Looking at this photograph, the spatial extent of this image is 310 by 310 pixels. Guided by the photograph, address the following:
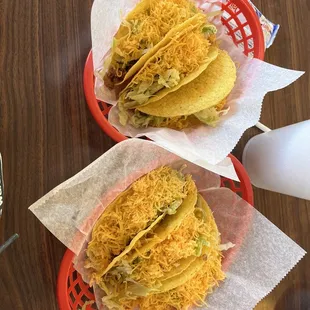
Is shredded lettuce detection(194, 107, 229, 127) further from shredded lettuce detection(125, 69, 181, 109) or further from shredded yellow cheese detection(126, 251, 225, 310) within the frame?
shredded yellow cheese detection(126, 251, 225, 310)

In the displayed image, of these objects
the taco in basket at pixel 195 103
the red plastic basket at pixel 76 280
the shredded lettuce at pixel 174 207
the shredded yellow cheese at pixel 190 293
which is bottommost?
the shredded yellow cheese at pixel 190 293

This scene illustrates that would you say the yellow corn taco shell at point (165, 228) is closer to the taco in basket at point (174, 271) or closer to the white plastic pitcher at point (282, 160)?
the taco in basket at point (174, 271)

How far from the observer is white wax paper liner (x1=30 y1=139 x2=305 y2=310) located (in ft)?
2.78

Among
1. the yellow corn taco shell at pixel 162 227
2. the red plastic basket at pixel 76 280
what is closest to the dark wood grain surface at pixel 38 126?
the red plastic basket at pixel 76 280

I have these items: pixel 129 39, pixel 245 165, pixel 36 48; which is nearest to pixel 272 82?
pixel 245 165

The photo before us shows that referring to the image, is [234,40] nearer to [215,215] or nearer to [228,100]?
[228,100]

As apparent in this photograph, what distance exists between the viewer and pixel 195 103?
2.98 ft

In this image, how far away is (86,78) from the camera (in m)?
0.93

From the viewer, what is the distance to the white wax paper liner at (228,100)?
0.91 m

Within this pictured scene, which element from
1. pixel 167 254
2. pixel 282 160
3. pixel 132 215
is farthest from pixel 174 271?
pixel 282 160

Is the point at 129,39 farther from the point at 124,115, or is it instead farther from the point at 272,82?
the point at 272,82

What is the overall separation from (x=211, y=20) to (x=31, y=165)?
51cm

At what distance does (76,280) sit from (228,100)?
50cm

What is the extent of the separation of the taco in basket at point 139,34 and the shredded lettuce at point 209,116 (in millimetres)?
159
